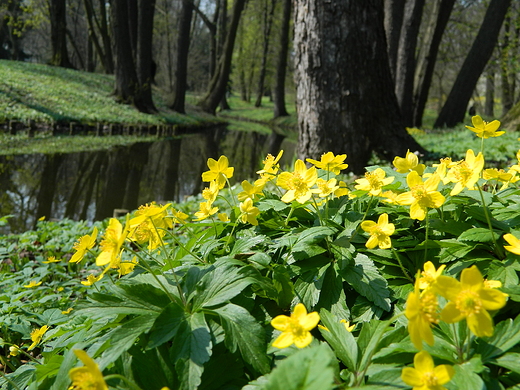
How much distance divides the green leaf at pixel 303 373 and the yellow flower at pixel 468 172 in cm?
63

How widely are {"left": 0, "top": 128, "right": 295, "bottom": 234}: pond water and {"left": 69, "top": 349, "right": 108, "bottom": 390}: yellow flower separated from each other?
4537 millimetres

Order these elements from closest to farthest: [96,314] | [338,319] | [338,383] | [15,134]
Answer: [338,383]
[96,314]
[338,319]
[15,134]

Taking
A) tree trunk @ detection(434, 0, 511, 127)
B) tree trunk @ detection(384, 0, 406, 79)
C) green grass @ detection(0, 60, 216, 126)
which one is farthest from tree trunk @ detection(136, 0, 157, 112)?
tree trunk @ detection(434, 0, 511, 127)

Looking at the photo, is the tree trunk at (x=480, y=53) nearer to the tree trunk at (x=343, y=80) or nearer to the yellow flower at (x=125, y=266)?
the tree trunk at (x=343, y=80)

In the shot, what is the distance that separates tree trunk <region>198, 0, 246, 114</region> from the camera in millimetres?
17219

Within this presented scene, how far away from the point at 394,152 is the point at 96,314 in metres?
4.45

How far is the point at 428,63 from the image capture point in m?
12.4

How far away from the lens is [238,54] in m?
40.2

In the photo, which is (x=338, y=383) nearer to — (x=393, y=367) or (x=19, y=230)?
(x=393, y=367)

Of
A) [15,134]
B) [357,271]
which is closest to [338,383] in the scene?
[357,271]

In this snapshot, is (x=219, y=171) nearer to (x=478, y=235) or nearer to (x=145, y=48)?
(x=478, y=235)

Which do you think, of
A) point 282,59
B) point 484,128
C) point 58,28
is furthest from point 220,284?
point 58,28

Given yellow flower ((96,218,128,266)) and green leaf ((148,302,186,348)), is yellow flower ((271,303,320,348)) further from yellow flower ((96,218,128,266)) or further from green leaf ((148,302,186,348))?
yellow flower ((96,218,128,266))

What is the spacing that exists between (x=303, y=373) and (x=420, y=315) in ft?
0.78
